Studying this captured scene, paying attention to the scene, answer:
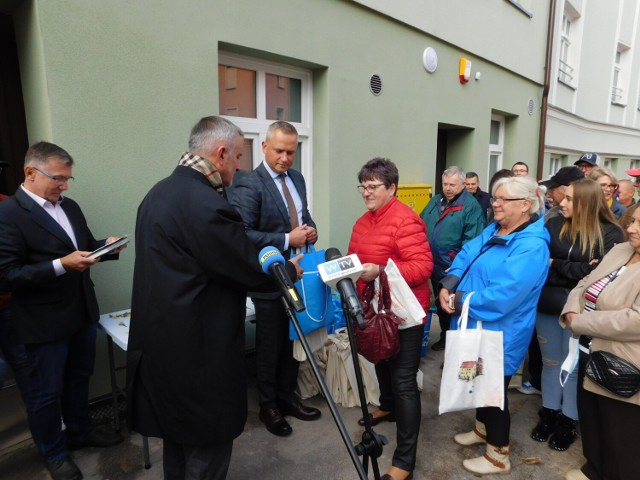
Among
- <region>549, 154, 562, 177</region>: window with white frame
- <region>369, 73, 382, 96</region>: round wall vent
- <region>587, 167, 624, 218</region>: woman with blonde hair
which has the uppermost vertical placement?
<region>369, 73, 382, 96</region>: round wall vent

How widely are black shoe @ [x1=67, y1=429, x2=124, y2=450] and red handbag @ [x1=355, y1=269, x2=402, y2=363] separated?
185 cm

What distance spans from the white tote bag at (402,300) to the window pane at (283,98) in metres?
2.52

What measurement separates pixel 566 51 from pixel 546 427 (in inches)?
409

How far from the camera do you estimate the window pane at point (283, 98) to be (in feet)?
13.9

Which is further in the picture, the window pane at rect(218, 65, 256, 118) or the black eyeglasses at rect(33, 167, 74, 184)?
the window pane at rect(218, 65, 256, 118)

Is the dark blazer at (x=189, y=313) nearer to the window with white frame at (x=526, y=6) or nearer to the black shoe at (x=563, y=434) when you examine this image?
the black shoe at (x=563, y=434)

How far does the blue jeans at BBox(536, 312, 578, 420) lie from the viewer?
2.94 metres

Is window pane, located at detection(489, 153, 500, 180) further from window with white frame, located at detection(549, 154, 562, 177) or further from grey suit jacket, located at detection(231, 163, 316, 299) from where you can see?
grey suit jacket, located at detection(231, 163, 316, 299)

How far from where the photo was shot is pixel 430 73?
18.9ft

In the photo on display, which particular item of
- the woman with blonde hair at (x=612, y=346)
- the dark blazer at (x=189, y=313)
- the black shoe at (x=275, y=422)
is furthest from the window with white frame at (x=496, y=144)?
the dark blazer at (x=189, y=313)

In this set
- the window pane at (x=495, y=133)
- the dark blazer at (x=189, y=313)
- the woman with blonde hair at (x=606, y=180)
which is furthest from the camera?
the window pane at (x=495, y=133)

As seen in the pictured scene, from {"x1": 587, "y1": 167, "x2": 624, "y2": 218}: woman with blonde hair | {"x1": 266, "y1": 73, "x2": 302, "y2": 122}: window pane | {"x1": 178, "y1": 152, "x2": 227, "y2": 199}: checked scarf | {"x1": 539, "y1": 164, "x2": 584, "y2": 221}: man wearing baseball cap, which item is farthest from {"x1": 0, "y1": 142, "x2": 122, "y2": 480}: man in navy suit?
{"x1": 587, "y1": 167, "x2": 624, "y2": 218}: woman with blonde hair

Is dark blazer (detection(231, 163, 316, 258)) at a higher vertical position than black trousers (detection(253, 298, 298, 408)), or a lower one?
higher

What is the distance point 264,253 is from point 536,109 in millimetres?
8829
